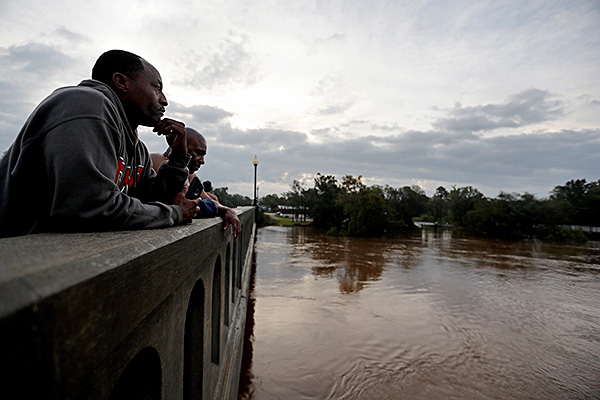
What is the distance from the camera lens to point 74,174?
4.19ft

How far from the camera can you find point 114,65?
76.6 inches

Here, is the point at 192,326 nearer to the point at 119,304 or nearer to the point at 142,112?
the point at 142,112

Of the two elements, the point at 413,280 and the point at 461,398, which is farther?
the point at 413,280

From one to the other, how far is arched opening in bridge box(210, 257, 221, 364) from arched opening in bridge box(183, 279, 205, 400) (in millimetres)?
728

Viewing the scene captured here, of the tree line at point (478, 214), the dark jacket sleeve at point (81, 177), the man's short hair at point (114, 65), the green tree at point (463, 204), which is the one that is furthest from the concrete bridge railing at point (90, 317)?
the green tree at point (463, 204)

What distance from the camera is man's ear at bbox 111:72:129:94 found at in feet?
6.30

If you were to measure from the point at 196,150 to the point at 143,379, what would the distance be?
8.98ft

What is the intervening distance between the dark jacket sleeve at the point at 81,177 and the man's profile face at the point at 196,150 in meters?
2.20

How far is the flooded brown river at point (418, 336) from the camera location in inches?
180

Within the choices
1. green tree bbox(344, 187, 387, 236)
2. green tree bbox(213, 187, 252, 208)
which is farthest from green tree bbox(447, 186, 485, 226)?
green tree bbox(213, 187, 252, 208)

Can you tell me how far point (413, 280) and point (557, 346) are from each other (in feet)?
16.0

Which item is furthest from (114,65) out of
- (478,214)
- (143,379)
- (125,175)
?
(478,214)

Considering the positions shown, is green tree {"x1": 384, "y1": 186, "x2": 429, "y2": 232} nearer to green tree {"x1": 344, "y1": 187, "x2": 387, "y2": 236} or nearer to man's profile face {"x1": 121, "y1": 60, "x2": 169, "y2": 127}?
green tree {"x1": 344, "y1": 187, "x2": 387, "y2": 236}

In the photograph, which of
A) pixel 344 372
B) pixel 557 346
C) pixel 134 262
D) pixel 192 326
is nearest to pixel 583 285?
pixel 557 346
